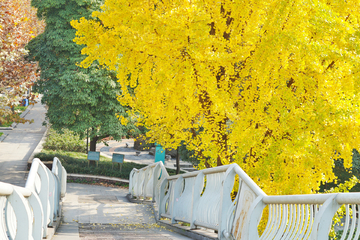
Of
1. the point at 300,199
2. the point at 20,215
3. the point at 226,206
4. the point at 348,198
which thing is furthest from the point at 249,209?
the point at 20,215

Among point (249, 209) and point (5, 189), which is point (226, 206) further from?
point (5, 189)

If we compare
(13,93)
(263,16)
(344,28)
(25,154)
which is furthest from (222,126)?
(25,154)

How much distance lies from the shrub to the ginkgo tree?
18.9 metres

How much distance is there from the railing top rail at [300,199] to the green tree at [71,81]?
49.4 feet

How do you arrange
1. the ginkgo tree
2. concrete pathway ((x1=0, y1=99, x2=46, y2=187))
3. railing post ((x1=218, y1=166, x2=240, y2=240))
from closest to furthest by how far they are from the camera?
railing post ((x1=218, y1=166, x2=240, y2=240)), the ginkgo tree, concrete pathway ((x1=0, y1=99, x2=46, y2=187))

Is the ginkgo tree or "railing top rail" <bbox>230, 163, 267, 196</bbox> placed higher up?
the ginkgo tree

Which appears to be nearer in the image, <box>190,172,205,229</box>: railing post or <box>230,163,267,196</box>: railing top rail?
<box>230,163,267,196</box>: railing top rail

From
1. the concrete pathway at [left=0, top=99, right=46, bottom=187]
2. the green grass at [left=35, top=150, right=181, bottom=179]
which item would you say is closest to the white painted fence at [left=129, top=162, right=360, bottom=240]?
the concrete pathway at [left=0, top=99, right=46, bottom=187]

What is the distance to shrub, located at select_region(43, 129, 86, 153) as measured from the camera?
24469 millimetres

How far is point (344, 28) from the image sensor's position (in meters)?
5.16

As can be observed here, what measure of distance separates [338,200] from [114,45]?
230 inches

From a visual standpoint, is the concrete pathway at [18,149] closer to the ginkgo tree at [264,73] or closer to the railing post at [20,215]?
the ginkgo tree at [264,73]

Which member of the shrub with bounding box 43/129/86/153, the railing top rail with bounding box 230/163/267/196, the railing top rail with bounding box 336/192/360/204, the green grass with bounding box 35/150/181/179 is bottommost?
the green grass with bounding box 35/150/181/179

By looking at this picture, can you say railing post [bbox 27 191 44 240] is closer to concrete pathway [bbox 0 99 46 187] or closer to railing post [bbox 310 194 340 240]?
railing post [bbox 310 194 340 240]
